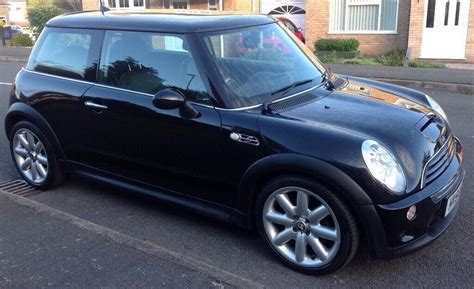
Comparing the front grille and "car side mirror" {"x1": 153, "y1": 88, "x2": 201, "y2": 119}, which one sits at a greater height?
"car side mirror" {"x1": 153, "y1": 88, "x2": 201, "y2": 119}

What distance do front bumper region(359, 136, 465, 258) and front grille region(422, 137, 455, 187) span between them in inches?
1.6

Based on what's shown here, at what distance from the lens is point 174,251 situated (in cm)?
356

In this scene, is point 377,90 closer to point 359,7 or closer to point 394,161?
point 394,161

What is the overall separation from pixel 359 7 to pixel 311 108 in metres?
15.6

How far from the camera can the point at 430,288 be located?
304 cm

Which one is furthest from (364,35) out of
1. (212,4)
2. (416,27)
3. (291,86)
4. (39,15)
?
(39,15)

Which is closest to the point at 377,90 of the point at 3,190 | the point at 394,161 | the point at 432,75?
the point at 394,161

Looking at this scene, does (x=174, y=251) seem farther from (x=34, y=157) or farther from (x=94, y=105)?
(x=34, y=157)

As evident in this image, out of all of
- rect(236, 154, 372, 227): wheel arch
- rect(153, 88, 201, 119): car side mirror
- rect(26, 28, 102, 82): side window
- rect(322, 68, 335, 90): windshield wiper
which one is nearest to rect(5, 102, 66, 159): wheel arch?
rect(26, 28, 102, 82): side window

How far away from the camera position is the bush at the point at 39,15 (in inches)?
1048

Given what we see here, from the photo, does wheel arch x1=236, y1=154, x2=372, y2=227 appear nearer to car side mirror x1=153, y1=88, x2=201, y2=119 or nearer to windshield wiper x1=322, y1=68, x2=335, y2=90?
car side mirror x1=153, y1=88, x2=201, y2=119

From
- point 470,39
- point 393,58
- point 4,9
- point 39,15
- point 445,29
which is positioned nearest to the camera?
point 393,58

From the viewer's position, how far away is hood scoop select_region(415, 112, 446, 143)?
3375 millimetres

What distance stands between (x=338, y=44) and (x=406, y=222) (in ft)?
49.1
